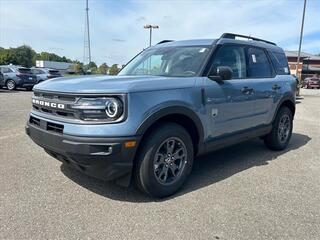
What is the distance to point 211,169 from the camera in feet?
16.5

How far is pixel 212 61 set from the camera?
14.8ft

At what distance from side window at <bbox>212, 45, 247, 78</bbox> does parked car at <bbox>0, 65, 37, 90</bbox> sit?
18655 millimetres

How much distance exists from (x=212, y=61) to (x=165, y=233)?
2.42 meters

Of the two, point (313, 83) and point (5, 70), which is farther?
point (313, 83)

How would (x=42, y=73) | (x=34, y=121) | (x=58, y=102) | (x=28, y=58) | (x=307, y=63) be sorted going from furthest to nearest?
(x=28, y=58), (x=307, y=63), (x=42, y=73), (x=34, y=121), (x=58, y=102)

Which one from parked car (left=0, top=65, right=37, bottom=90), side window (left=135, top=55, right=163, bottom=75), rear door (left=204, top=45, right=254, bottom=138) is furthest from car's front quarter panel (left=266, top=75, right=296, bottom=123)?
parked car (left=0, top=65, right=37, bottom=90)

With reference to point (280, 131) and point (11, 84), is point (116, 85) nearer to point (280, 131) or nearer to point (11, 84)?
point (280, 131)

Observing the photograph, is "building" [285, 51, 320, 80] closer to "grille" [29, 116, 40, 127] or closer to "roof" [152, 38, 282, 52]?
"roof" [152, 38, 282, 52]

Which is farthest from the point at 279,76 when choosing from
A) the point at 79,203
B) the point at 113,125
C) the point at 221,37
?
the point at 79,203

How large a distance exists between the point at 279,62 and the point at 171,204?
3845mm

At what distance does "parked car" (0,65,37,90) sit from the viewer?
821 inches

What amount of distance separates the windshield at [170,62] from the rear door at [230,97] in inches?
9.1

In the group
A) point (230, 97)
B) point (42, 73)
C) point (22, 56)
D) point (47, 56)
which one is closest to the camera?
point (230, 97)

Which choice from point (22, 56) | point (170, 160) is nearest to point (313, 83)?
point (170, 160)
